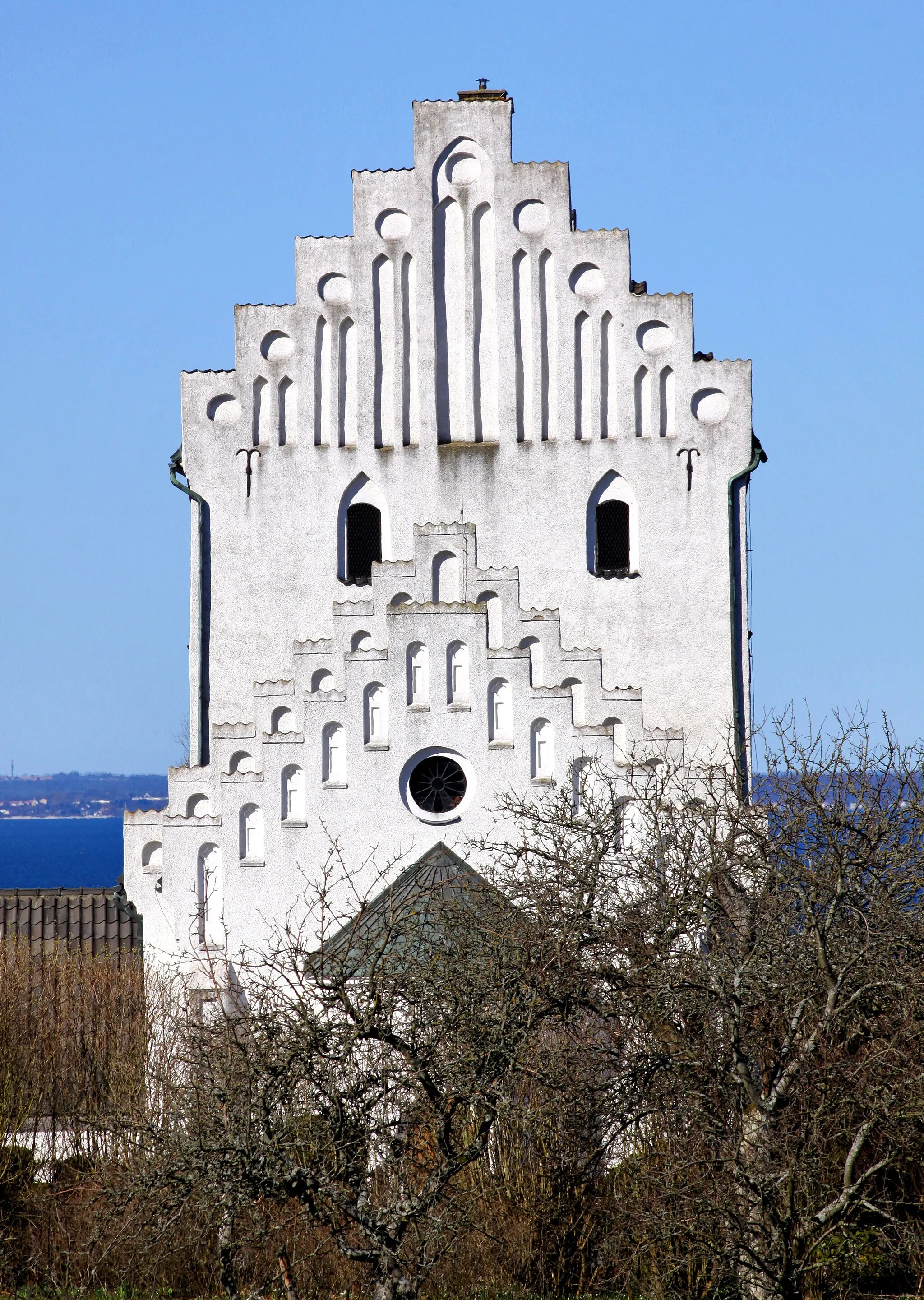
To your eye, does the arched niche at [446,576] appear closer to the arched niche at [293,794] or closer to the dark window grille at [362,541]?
the dark window grille at [362,541]

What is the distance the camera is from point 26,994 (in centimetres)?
2916

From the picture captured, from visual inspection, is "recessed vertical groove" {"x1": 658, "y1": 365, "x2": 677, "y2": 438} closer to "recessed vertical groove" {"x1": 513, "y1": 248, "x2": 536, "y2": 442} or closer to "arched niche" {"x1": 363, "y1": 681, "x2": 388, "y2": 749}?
"recessed vertical groove" {"x1": 513, "y1": 248, "x2": 536, "y2": 442}

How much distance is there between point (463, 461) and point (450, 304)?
2861 millimetres

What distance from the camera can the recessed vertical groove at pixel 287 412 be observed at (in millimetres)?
33031

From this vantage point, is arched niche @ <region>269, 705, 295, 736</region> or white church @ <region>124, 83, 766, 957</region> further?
white church @ <region>124, 83, 766, 957</region>

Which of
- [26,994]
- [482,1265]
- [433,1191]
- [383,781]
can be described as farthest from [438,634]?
[433,1191]

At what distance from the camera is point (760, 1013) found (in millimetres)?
21375

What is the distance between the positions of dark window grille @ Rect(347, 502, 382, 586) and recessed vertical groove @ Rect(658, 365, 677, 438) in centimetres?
501

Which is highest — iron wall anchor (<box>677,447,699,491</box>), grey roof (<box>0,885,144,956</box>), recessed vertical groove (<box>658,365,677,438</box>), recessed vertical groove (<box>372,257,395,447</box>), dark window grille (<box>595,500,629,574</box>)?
recessed vertical groove (<box>372,257,395,447</box>)

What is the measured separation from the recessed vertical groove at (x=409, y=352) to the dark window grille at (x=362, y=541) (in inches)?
52.9

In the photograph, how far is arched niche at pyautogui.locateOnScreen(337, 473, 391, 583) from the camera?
32.6m

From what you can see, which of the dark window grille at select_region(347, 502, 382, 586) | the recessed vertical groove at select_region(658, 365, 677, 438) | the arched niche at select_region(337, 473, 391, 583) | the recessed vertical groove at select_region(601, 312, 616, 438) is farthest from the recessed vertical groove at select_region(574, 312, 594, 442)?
the dark window grille at select_region(347, 502, 382, 586)

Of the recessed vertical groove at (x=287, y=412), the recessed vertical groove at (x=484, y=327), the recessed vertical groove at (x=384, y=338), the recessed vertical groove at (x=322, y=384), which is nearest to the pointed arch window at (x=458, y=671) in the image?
the recessed vertical groove at (x=484, y=327)

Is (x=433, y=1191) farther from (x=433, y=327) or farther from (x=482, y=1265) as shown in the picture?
(x=433, y=327)
